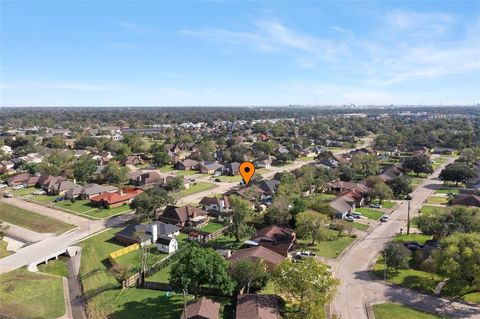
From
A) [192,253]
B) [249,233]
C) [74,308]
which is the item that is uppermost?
[192,253]

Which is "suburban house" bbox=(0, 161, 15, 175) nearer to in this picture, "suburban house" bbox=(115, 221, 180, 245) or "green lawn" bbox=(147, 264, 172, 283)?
"suburban house" bbox=(115, 221, 180, 245)

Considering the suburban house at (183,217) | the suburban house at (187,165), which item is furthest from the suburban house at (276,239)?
the suburban house at (187,165)

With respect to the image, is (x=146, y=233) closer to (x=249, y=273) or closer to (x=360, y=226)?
(x=249, y=273)

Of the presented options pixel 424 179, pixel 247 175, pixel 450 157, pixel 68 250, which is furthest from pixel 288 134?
pixel 68 250

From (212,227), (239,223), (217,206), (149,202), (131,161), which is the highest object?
(149,202)

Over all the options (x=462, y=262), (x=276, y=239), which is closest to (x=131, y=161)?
(x=276, y=239)

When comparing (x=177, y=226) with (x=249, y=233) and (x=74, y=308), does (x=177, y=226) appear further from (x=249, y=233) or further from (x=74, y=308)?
(x=74, y=308)

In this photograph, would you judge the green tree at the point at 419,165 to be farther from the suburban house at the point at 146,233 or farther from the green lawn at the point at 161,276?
the green lawn at the point at 161,276
